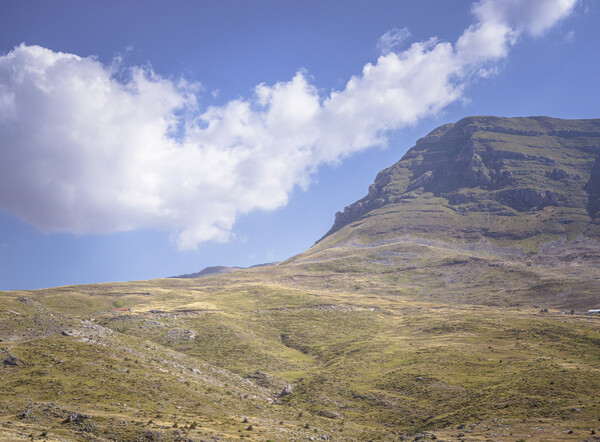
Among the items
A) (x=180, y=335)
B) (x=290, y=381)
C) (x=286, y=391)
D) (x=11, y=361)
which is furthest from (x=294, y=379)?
(x=11, y=361)

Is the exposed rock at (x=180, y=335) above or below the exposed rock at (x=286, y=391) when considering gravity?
above

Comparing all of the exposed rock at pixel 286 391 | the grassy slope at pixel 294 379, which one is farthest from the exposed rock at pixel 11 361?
the exposed rock at pixel 286 391

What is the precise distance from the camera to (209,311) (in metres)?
162

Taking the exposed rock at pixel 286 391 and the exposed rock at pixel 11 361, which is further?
the exposed rock at pixel 286 391

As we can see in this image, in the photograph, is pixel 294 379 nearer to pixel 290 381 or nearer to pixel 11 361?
pixel 290 381

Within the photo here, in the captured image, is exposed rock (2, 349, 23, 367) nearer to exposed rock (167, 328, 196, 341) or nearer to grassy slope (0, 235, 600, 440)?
grassy slope (0, 235, 600, 440)

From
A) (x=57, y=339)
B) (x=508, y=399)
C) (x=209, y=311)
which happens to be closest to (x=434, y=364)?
(x=508, y=399)

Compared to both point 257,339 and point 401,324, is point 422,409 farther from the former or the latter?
point 401,324

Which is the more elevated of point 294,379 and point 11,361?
point 11,361

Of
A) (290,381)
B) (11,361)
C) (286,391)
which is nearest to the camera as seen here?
(11,361)

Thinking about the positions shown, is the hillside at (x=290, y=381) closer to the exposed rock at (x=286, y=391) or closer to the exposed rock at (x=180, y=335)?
the exposed rock at (x=286, y=391)

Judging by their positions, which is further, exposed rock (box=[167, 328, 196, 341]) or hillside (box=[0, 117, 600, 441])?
exposed rock (box=[167, 328, 196, 341])

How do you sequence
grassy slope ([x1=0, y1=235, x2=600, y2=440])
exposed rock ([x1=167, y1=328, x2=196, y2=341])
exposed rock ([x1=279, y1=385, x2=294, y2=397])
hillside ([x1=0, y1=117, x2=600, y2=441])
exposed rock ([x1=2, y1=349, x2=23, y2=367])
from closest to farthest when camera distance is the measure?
hillside ([x1=0, y1=117, x2=600, y2=441]), grassy slope ([x1=0, y1=235, x2=600, y2=440]), exposed rock ([x1=2, y1=349, x2=23, y2=367]), exposed rock ([x1=279, y1=385, x2=294, y2=397]), exposed rock ([x1=167, y1=328, x2=196, y2=341])

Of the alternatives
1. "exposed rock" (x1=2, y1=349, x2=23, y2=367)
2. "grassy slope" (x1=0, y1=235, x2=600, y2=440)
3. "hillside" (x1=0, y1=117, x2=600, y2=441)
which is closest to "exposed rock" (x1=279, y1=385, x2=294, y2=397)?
"hillside" (x1=0, y1=117, x2=600, y2=441)
